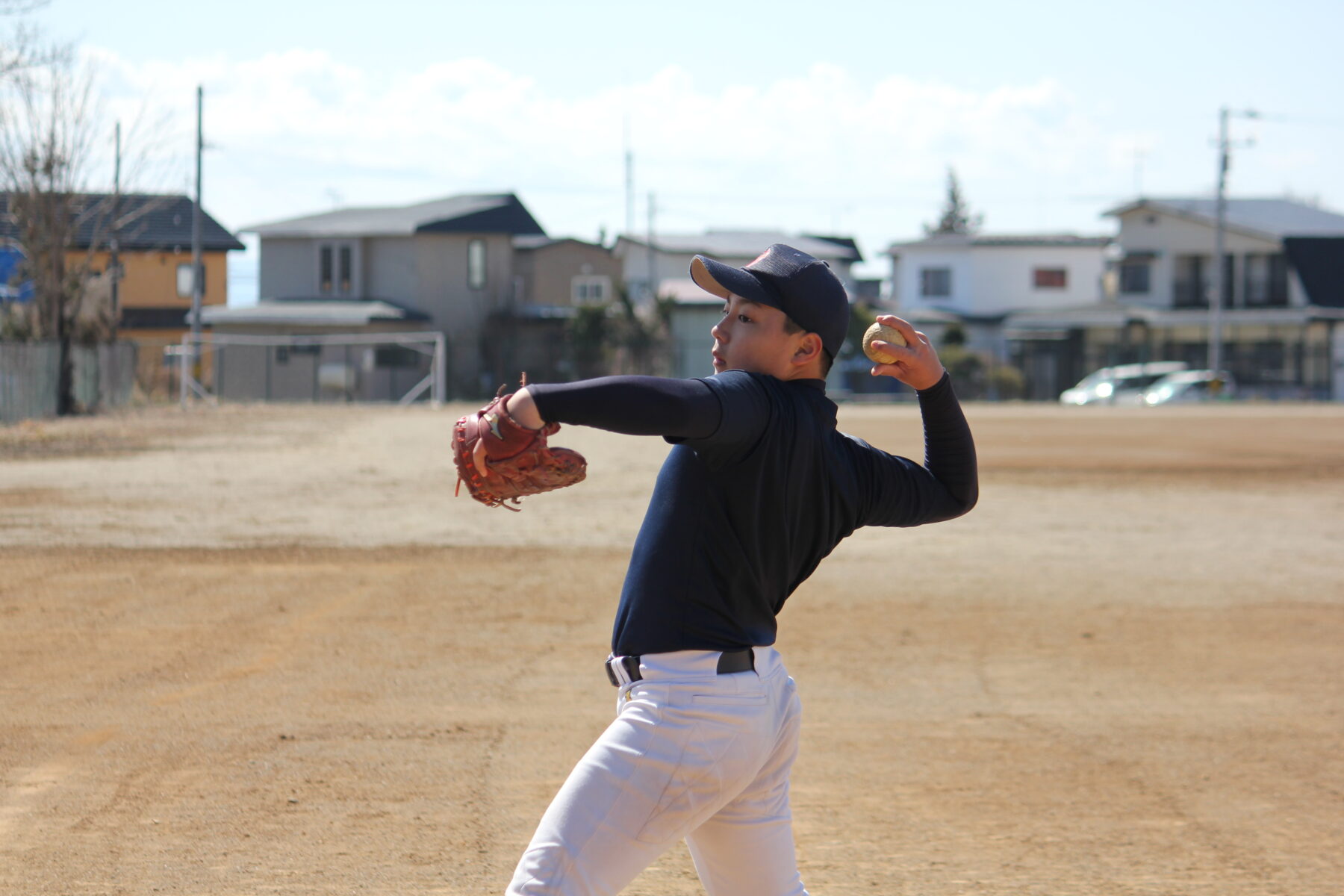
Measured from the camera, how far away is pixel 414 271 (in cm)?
5253

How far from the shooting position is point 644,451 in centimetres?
2422

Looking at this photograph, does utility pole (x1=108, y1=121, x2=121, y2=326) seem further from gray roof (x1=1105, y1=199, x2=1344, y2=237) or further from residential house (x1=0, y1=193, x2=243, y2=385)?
gray roof (x1=1105, y1=199, x2=1344, y2=237)

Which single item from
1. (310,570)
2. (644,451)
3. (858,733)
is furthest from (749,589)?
(644,451)

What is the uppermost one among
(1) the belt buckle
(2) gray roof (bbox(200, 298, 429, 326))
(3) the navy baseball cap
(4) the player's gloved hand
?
(2) gray roof (bbox(200, 298, 429, 326))

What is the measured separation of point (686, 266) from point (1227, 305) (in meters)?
24.5

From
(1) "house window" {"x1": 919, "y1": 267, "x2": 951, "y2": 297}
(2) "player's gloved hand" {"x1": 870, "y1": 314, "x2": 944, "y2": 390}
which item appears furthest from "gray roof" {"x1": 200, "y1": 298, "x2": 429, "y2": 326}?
(2) "player's gloved hand" {"x1": 870, "y1": 314, "x2": 944, "y2": 390}

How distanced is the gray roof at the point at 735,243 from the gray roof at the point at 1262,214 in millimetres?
13134

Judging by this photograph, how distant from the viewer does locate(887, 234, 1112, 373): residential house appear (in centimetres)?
6806

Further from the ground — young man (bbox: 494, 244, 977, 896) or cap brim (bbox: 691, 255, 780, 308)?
cap brim (bbox: 691, 255, 780, 308)

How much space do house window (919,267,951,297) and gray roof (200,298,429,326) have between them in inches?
1120

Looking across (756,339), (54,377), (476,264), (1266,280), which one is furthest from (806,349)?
(1266,280)

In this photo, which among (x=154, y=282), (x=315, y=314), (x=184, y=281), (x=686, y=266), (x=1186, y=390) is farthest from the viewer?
(x=184, y=281)

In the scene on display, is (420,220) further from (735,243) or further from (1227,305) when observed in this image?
(1227,305)

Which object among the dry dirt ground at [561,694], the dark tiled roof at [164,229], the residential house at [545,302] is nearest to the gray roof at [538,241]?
the residential house at [545,302]
